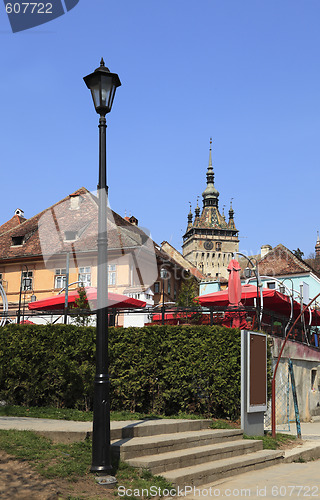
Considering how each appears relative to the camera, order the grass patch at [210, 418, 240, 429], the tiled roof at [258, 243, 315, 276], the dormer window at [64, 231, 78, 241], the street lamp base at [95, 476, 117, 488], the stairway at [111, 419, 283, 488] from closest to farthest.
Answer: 1. the street lamp base at [95, 476, 117, 488]
2. the stairway at [111, 419, 283, 488]
3. the grass patch at [210, 418, 240, 429]
4. the dormer window at [64, 231, 78, 241]
5. the tiled roof at [258, 243, 315, 276]

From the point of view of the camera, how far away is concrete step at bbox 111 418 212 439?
8.98 m

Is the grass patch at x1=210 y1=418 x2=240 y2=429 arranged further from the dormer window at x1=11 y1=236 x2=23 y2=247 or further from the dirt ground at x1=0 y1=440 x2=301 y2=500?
the dormer window at x1=11 y1=236 x2=23 y2=247

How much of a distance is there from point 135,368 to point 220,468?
4.90 m

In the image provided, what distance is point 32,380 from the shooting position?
43.4ft

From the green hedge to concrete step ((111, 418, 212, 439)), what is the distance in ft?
5.74

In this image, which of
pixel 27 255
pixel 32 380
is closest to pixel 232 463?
pixel 32 380

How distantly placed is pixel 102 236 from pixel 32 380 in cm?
656

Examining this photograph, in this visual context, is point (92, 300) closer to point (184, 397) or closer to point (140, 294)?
point (184, 397)

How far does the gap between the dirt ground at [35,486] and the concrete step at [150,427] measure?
182 centimetres

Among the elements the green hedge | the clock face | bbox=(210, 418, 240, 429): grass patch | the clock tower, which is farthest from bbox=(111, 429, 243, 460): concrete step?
the clock face

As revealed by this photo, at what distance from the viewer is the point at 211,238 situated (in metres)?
164

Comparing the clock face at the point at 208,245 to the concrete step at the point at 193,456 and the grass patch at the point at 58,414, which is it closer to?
the grass patch at the point at 58,414

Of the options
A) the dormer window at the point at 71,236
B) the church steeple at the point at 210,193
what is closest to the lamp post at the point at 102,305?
the dormer window at the point at 71,236

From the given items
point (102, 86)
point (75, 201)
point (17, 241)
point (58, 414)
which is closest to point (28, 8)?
point (102, 86)
